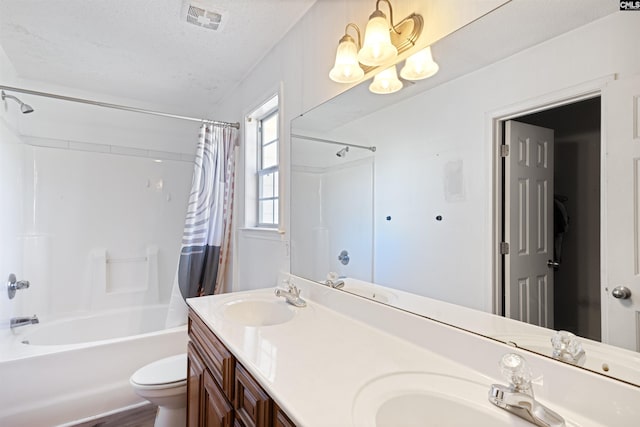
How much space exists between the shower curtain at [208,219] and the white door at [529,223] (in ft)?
6.95

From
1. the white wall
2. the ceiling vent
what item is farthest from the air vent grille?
the white wall

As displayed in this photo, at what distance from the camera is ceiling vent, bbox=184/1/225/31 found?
5.40 feet

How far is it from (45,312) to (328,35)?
3.02 meters

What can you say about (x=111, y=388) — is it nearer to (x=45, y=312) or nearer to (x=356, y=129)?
(x=45, y=312)

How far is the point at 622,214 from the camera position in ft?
2.17

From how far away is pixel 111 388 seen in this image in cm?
193

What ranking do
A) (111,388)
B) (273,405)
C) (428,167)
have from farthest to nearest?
(111,388)
(428,167)
(273,405)

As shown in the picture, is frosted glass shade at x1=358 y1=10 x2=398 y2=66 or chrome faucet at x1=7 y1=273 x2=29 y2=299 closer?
frosted glass shade at x1=358 y1=10 x2=398 y2=66

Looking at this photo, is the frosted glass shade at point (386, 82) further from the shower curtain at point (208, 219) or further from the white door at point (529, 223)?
the shower curtain at point (208, 219)

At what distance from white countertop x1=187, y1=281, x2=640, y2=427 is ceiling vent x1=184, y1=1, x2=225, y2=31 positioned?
1567 millimetres

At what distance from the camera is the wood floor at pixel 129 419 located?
1.88m

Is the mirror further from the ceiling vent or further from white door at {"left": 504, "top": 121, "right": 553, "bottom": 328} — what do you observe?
the ceiling vent

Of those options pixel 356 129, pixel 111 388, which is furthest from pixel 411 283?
pixel 111 388

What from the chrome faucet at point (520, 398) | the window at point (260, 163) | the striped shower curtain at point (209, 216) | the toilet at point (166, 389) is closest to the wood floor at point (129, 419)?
the toilet at point (166, 389)
